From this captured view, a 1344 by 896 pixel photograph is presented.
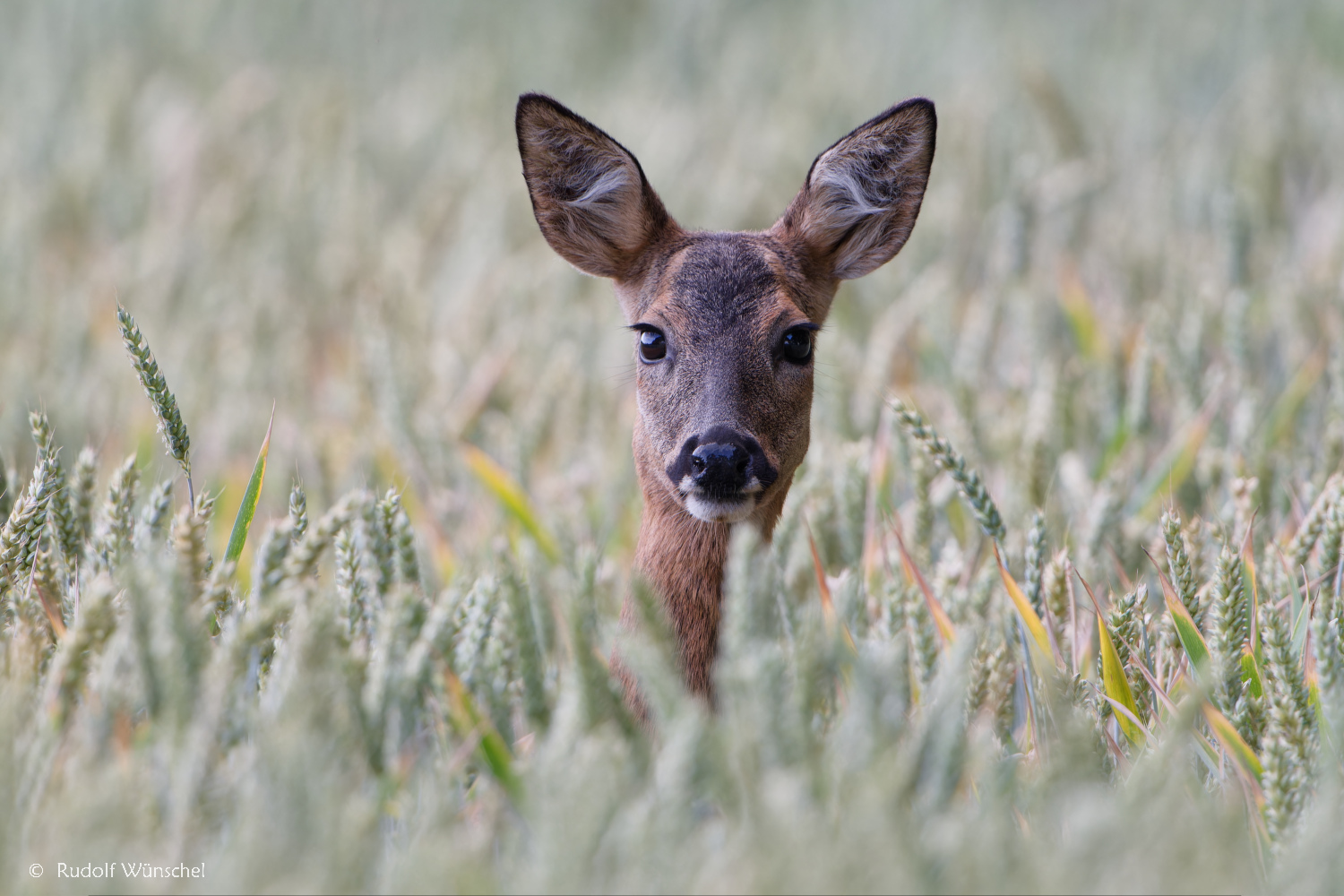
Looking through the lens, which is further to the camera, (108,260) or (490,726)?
(108,260)

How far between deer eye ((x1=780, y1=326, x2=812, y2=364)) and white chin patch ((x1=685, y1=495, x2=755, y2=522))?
0.56m

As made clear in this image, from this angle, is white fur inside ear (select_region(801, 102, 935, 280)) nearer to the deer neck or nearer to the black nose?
the deer neck

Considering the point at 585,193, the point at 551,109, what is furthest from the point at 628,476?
the point at 551,109

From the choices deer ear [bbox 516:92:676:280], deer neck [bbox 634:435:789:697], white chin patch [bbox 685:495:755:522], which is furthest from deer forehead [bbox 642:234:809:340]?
white chin patch [bbox 685:495:755:522]

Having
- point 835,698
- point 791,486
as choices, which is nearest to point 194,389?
point 791,486

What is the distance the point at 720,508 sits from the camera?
2.94 meters

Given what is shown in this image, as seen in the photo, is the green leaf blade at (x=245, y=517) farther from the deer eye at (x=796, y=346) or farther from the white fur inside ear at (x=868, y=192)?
the white fur inside ear at (x=868, y=192)

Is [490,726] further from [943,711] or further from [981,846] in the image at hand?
[981,846]

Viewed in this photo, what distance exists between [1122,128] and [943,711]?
8058 millimetres

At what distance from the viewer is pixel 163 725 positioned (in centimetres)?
175

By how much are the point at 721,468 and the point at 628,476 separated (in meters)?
1.42

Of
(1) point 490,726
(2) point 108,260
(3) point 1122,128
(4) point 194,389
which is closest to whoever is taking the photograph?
(1) point 490,726

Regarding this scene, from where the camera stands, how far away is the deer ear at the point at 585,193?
3488 mm

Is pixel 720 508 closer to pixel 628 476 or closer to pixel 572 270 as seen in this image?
pixel 628 476
